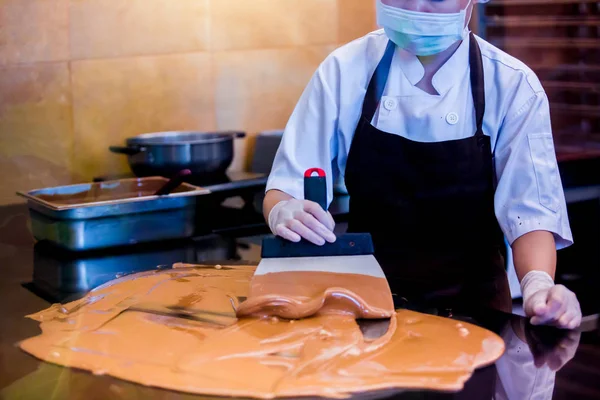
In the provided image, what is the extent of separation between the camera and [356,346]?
1.25 m

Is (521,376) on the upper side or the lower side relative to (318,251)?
lower

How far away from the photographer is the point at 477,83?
1.72m

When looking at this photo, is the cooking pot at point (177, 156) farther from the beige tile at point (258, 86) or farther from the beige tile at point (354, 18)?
the beige tile at point (354, 18)

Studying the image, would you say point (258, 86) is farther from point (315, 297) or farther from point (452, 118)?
point (315, 297)

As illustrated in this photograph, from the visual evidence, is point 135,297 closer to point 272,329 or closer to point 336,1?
point 272,329

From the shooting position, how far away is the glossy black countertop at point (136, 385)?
3.68ft

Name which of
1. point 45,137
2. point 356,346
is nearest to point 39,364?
point 356,346

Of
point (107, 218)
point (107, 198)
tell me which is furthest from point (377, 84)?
point (107, 198)

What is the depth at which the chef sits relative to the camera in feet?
5.37

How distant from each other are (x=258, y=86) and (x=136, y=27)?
1.64 ft

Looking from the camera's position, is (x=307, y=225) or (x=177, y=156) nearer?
(x=307, y=225)

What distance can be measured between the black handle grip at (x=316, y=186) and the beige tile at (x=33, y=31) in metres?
1.29

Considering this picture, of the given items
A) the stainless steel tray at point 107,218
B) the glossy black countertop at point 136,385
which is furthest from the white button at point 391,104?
the stainless steel tray at point 107,218

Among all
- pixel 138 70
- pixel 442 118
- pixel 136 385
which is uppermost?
pixel 138 70
